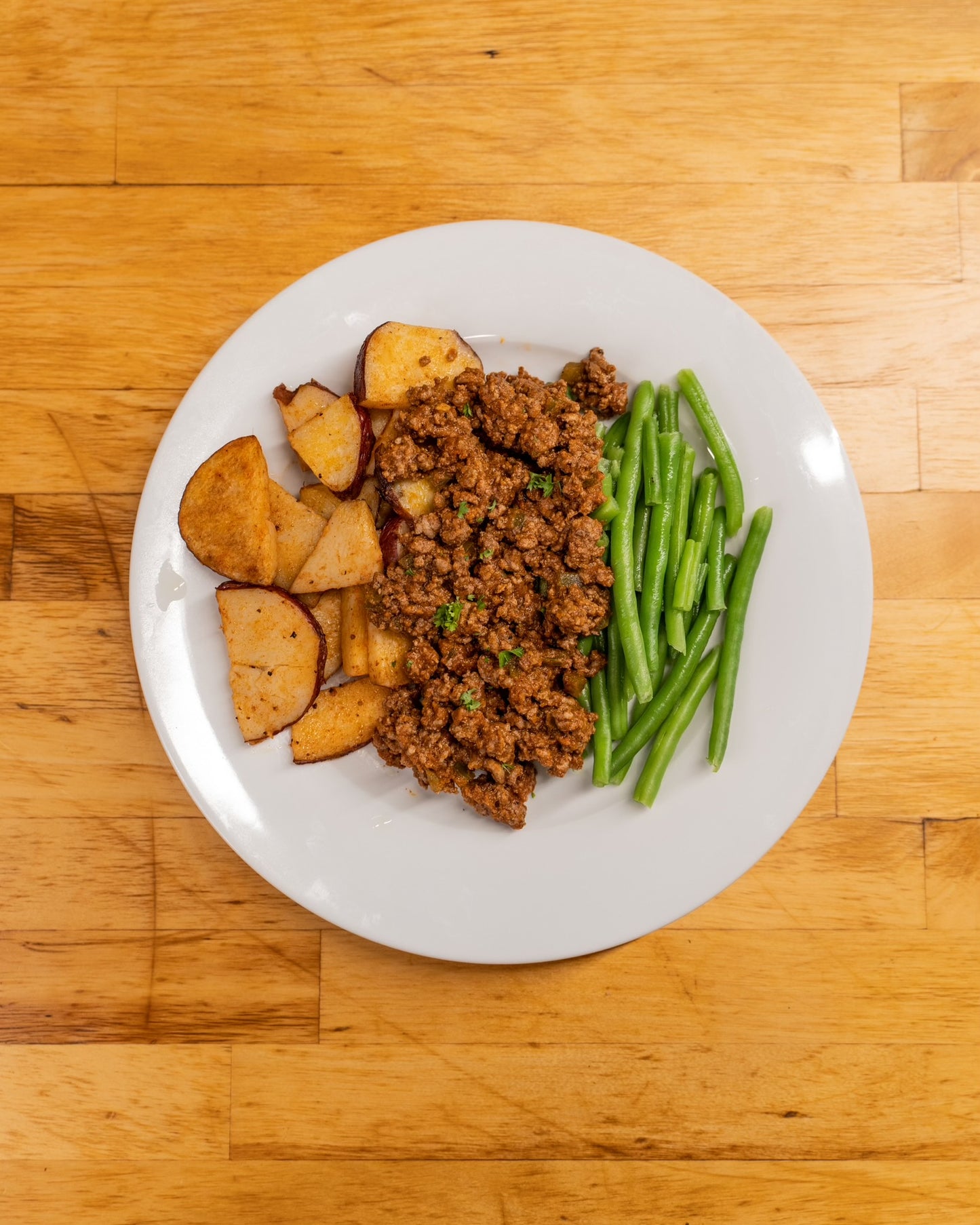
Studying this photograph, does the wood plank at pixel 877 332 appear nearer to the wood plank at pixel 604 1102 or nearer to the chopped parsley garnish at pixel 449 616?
the chopped parsley garnish at pixel 449 616

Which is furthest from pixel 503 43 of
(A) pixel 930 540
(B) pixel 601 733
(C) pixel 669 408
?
(B) pixel 601 733

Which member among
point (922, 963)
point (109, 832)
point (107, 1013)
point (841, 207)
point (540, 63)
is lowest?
point (107, 1013)

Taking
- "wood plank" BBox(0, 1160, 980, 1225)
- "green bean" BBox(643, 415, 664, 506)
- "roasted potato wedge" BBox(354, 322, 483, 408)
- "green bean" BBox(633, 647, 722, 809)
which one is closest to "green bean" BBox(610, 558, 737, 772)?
"green bean" BBox(633, 647, 722, 809)

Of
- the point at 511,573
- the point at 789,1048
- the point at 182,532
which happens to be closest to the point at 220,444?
the point at 182,532

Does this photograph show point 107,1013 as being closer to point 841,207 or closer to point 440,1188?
point 440,1188

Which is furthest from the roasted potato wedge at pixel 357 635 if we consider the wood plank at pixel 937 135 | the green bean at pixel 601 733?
the wood plank at pixel 937 135

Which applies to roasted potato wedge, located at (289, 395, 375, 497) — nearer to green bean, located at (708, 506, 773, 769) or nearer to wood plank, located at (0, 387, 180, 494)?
wood plank, located at (0, 387, 180, 494)

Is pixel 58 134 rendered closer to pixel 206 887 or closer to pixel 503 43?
pixel 503 43
